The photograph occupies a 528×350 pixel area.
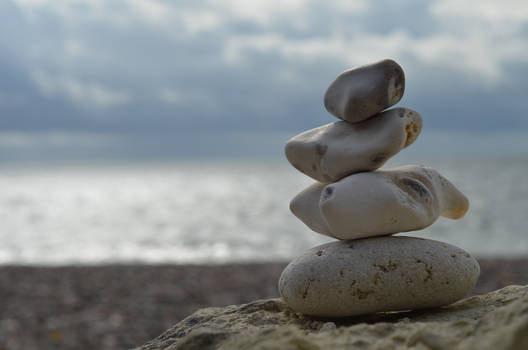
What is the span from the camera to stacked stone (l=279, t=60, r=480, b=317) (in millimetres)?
3025

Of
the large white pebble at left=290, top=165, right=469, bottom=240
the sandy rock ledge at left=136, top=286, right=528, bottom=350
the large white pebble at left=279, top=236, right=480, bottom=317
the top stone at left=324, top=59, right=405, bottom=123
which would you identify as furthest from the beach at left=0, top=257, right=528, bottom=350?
the top stone at left=324, top=59, right=405, bottom=123

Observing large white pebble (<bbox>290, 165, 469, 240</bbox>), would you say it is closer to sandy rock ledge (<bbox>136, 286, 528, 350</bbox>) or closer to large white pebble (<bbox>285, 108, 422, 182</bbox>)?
large white pebble (<bbox>285, 108, 422, 182</bbox>)

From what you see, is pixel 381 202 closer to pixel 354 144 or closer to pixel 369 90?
pixel 354 144

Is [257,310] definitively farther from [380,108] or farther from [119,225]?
[119,225]

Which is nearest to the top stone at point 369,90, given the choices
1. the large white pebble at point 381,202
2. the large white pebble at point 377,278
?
the large white pebble at point 381,202

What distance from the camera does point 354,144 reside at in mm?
3254

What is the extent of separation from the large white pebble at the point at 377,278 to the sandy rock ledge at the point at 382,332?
0.10m

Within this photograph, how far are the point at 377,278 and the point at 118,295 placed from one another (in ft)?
31.4

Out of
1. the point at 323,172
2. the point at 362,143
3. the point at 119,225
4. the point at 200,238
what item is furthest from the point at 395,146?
the point at 119,225

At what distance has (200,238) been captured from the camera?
24.2m

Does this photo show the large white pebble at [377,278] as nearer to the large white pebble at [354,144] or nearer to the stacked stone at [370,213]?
the stacked stone at [370,213]

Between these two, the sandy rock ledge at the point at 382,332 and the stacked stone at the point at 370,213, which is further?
the stacked stone at the point at 370,213

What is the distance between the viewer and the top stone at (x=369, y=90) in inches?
126

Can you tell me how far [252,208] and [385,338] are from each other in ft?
118
